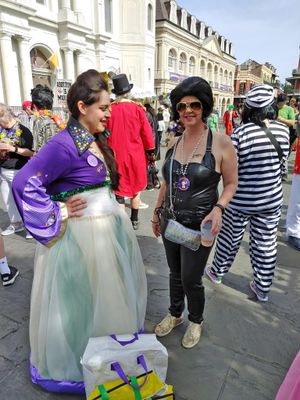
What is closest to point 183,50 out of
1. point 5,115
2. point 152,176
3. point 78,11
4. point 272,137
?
point 78,11

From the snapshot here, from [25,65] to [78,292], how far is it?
17229mm

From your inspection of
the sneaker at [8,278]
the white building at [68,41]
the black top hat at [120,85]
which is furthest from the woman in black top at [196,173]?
the white building at [68,41]

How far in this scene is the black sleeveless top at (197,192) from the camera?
74.6 inches

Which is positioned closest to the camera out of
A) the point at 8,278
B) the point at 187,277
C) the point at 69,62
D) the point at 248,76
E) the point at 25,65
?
the point at 187,277

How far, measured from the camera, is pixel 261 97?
2.48 m

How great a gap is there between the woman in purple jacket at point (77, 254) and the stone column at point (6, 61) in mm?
15860

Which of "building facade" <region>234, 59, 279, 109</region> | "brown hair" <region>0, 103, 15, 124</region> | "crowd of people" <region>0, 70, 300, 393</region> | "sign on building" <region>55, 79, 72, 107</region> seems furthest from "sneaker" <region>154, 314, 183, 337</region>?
"building facade" <region>234, 59, 279, 109</region>

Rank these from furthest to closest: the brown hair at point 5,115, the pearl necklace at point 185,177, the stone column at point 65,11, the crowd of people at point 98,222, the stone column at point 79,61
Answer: the stone column at point 79,61 < the stone column at point 65,11 < the brown hair at point 5,115 < the pearl necklace at point 185,177 < the crowd of people at point 98,222

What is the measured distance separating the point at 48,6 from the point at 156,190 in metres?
16.8

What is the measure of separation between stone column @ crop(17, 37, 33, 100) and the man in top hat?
46.3ft

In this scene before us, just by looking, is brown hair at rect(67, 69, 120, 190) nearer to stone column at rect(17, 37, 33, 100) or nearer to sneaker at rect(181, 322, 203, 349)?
sneaker at rect(181, 322, 203, 349)

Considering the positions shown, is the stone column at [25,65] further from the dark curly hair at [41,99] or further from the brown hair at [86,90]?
the brown hair at [86,90]

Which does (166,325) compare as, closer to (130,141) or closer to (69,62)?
(130,141)

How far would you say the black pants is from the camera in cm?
201
